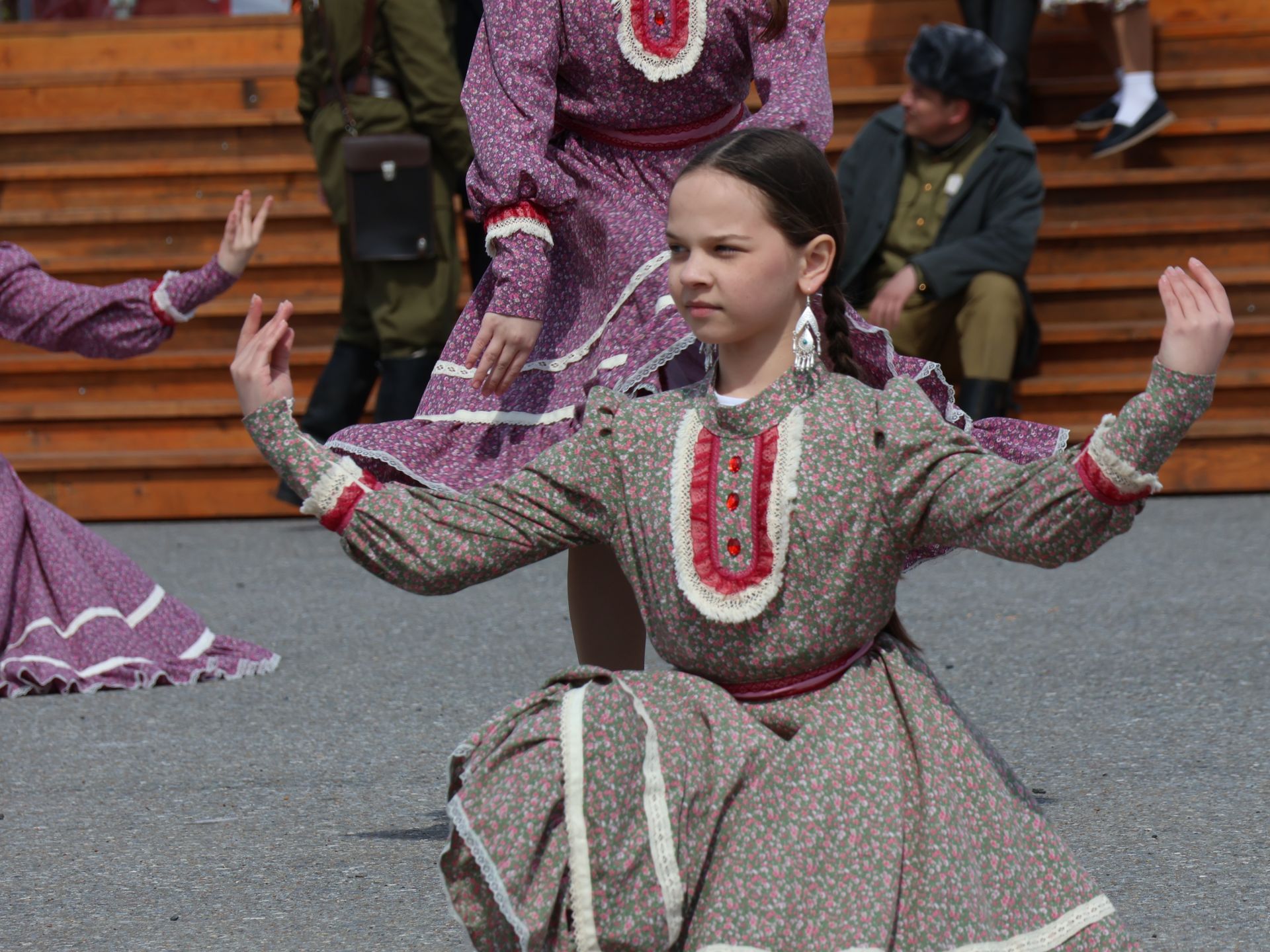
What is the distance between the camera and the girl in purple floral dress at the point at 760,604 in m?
2.18

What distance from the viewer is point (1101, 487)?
2.13m

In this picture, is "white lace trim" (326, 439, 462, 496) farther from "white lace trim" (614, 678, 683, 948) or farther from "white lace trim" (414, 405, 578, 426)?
"white lace trim" (614, 678, 683, 948)

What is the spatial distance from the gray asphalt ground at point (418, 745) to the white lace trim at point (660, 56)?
1.32 metres

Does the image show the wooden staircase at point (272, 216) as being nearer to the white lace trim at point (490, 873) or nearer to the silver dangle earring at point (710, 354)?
the silver dangle earring at point (710, 354)

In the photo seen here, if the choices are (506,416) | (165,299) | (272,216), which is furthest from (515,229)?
(272,216)

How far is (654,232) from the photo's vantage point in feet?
9.87

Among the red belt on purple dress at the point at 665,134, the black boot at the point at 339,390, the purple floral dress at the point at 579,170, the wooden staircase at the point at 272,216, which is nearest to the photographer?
the purple floral dress at the point at 579,170

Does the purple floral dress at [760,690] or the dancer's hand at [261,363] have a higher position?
the dancer's hand at [261,363]

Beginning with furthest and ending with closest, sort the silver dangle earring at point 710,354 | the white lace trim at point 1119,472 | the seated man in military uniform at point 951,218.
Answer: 1. the seated man in military uniform at point 951,218
2. the silver dangle earring at point 710,354
3. the white lace trim at point 1119,472

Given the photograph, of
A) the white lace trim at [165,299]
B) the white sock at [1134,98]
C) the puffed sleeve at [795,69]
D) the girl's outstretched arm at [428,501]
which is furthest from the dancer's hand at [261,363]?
the white sock at [1134,98]

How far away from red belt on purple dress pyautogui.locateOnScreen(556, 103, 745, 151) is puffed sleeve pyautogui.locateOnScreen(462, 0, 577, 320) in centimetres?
9

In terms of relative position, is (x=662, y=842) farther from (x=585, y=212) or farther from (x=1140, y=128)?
(x=1140, y=128)

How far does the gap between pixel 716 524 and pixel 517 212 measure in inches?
30.9

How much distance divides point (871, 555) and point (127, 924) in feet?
4.16
